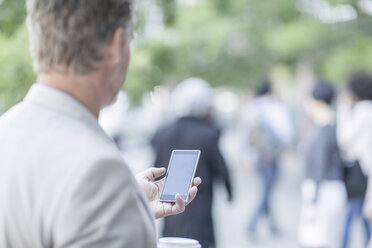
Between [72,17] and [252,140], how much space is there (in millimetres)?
8365

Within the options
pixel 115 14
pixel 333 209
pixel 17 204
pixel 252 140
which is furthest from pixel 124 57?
pixel 252 140

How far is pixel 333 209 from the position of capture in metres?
6.53

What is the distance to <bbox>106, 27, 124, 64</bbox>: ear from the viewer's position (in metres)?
1.59

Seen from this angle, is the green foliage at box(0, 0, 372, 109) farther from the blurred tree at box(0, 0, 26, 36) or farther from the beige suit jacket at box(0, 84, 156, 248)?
the beige suit jacket at box(0, 84, 156, 248)

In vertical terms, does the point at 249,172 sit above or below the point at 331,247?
below

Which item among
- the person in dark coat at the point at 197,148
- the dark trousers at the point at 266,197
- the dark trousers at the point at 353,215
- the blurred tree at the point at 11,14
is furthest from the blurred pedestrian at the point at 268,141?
the blurred tree at the point at 11,14

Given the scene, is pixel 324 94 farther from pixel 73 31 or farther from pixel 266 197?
pixel 73 31

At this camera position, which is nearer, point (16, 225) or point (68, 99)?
point (16, 225)

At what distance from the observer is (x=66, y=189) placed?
1428 mm

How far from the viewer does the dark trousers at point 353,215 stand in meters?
7.00

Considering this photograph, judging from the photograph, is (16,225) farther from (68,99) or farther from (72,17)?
(72,17)

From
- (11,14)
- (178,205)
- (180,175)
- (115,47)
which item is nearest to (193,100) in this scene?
(11,14)

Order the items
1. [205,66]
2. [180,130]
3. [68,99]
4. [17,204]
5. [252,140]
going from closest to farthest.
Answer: [17,204] → [68,99] → [180,130] → [252,140] → [205,66]

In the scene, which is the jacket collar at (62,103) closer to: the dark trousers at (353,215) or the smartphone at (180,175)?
the smartphone at (180,175)
